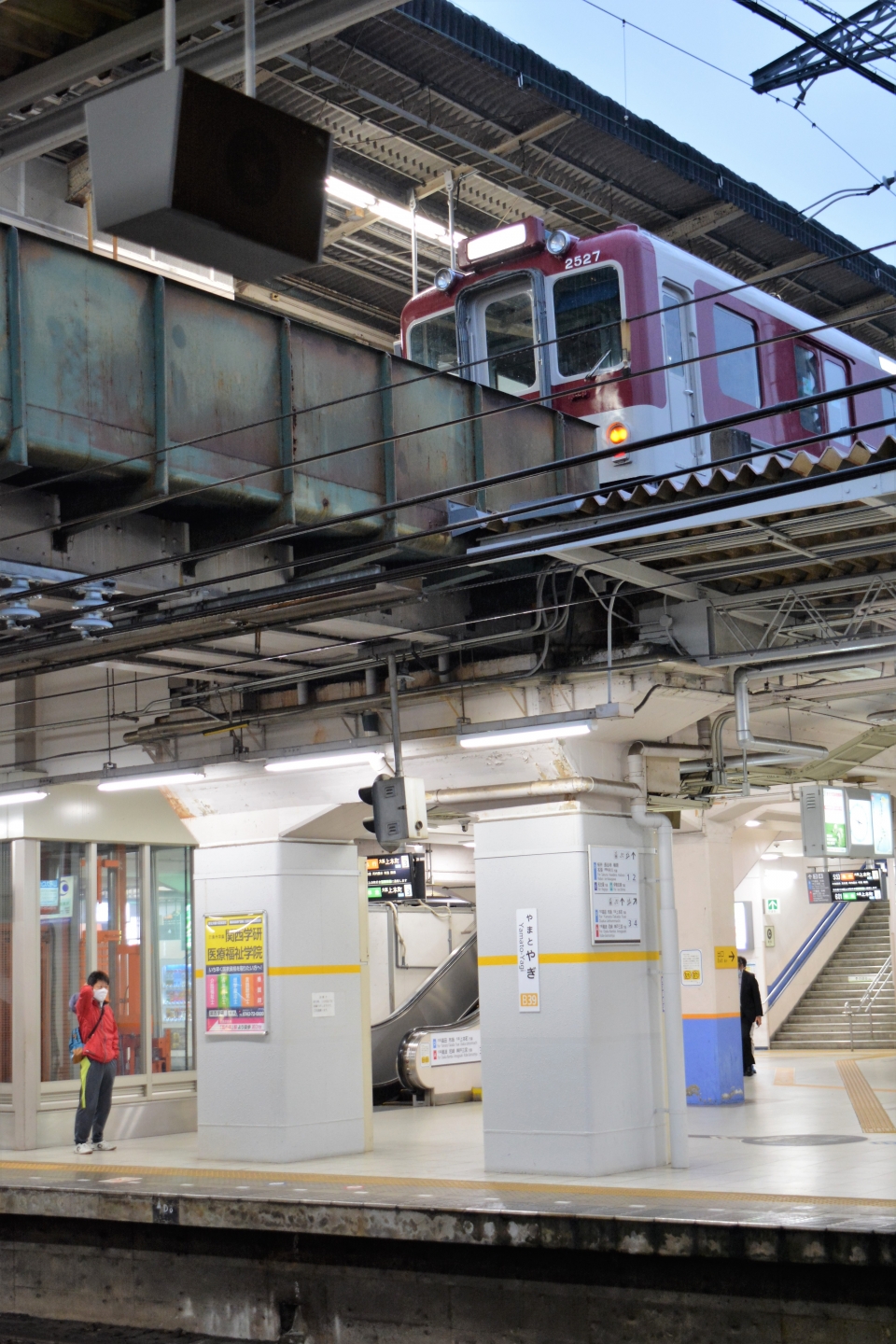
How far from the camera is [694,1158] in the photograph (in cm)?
1370

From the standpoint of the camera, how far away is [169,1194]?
490 inches

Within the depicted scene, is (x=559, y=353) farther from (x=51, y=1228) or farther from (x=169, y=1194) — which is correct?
(x=51, y=1228)

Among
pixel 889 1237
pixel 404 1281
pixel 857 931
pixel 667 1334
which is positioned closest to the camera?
pixel 889 1237

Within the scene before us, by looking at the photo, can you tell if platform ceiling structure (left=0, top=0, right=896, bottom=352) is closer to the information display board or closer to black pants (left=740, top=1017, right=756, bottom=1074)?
the information display board

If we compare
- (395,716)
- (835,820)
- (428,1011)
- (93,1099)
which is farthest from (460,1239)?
(428,1011)

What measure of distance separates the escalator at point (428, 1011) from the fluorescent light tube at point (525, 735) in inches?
302

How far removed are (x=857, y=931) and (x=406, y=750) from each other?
67.9 feet

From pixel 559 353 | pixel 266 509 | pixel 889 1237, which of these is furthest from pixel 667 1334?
pixel 559 353

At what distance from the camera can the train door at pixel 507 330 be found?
47.5ft

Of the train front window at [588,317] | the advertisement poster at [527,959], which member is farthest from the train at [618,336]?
the advertisement poster at [527,959]

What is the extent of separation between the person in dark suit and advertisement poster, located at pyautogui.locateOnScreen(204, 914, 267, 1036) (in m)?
8.75

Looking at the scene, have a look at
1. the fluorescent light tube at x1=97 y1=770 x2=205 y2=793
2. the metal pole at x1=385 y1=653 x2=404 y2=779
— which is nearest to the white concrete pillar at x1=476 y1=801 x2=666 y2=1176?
the metal pole at x1=385 y1=653 x2=404 y2=779

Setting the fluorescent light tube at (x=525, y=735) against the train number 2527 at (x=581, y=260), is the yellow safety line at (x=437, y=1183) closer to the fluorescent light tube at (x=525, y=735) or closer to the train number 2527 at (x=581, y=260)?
the fluorescent light tube at (x=525, y=735)

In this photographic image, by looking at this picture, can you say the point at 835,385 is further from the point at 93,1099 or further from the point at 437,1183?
the point at 93,1099
